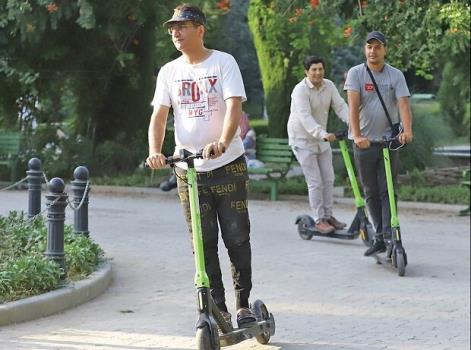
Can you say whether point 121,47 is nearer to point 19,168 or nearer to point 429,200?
point 19,168

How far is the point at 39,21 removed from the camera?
1399cm

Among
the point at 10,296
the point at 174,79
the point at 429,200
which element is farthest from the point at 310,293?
the point at 429,200

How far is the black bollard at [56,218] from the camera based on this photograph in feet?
29.0

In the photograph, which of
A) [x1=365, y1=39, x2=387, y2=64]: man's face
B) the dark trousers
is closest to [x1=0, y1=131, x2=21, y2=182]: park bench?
the dark trousers

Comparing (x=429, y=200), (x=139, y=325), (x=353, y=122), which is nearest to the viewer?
(x=139, y=325)

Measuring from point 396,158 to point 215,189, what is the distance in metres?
4.12

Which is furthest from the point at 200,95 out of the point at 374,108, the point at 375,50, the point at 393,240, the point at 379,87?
the point at 393,240

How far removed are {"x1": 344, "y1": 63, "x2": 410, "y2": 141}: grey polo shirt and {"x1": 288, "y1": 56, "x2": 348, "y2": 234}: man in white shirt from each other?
0.43 metres

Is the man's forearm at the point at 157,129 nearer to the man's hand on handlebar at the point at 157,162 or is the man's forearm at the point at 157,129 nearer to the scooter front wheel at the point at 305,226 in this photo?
the man's hand on handlebar at the point at 157,162

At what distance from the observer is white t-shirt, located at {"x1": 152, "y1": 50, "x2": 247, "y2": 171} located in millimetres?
6559

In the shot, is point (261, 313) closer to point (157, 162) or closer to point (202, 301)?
point (202, 301)

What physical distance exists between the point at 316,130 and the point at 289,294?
5.27 feet

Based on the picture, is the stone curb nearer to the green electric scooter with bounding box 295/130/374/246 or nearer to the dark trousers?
the dark trousers

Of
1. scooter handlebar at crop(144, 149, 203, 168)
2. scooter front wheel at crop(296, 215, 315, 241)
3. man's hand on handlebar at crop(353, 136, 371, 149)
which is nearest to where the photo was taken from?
scooter handlebar at crop(144, 149, 203, 168)
